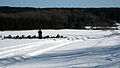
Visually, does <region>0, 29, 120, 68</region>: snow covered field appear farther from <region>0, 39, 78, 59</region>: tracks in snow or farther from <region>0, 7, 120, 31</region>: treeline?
<region>0, 7, 120, 31</region>: treeline

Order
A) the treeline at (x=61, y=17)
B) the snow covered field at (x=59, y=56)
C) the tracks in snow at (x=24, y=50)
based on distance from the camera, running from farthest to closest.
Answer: the treeline at (x=61, y=17), the tracks in snow at (x=24, y=50), the snow covered field at (x=59, y=56)

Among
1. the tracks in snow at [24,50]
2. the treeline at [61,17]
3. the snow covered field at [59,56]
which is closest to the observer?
the snow covered field at [59,56]

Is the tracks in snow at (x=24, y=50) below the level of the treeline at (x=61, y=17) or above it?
below

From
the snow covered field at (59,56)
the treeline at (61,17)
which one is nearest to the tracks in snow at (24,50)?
the snow covered field at (59,56)

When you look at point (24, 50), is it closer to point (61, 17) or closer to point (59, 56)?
point (59, 56)

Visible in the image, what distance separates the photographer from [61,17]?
10881cm

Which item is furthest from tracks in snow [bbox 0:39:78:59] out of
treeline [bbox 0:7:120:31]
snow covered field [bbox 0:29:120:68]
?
treeline [bbox 0:7:120:31]

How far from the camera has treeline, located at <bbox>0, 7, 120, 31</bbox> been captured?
7719 centimetres

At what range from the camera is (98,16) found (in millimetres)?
124250

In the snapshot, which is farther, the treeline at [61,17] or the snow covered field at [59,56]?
the treeline at [61,17]

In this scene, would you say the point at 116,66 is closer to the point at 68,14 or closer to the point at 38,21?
the point at 38,21

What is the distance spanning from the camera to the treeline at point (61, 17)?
77.2 m

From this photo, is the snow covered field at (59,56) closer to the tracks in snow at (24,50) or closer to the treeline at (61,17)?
the tracks in snow at (24,50)

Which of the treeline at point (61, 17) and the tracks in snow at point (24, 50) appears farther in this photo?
the treeline at point (61, 17)
